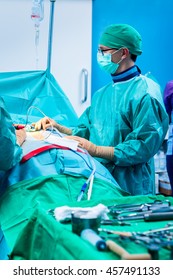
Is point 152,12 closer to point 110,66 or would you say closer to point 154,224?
point 110,66

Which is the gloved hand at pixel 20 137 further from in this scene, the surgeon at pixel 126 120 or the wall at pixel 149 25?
the wall at pixel 149 25

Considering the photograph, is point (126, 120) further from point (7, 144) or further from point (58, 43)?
point (58, 43)

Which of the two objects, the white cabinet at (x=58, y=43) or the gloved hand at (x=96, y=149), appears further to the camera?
the white cabinet at (x=58, y=43)

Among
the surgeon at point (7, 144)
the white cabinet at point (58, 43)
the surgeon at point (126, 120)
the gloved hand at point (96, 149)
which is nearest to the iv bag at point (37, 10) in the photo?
the white cabinet at point (58, 43)

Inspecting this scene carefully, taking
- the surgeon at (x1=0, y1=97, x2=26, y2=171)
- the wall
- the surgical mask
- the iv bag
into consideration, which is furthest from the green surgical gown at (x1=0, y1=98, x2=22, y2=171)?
the wall

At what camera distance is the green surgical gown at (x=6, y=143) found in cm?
117

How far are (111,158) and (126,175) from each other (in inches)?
6.4

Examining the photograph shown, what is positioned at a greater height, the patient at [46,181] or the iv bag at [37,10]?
the iv bag at [37,10]

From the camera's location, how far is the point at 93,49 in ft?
12.3

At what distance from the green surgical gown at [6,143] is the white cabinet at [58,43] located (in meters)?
2.36

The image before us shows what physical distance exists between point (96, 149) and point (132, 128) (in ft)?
0.77

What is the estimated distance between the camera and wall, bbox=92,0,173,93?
3193 millimetres

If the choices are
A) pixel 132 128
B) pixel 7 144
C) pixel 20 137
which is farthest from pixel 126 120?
pixel 7 144

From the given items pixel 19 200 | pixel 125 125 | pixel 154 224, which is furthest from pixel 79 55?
pixel 154 224
